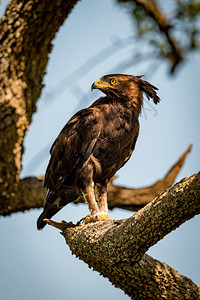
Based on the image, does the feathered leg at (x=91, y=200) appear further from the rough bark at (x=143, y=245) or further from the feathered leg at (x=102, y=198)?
the rough bark at (x=143, y=245)

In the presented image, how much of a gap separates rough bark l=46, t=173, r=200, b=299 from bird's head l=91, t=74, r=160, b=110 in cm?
178

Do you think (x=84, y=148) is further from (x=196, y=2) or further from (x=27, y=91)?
(x=196, y=2)

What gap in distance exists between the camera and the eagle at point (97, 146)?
5.20 meters

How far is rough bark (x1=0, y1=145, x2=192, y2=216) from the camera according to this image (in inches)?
257

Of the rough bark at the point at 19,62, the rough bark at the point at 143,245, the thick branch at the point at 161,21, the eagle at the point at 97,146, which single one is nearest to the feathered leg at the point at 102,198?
the eagle at the point at 97,146

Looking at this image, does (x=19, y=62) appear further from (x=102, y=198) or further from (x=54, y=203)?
(x=102, y=198)

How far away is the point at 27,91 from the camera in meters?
5.71

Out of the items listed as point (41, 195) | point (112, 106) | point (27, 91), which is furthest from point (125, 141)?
point (41, 195)

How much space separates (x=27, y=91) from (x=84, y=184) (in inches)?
56.7

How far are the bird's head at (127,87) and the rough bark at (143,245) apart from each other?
5.85 ft

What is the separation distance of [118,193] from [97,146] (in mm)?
1734

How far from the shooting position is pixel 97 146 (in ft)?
17.0

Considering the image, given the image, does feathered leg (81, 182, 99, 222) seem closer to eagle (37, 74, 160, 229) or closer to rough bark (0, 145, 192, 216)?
eagle (37, 74, 160, 229)

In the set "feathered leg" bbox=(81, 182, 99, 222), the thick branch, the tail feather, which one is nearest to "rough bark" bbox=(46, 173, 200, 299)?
"feathered leg" bbox=(81, 182, 99, 222)
